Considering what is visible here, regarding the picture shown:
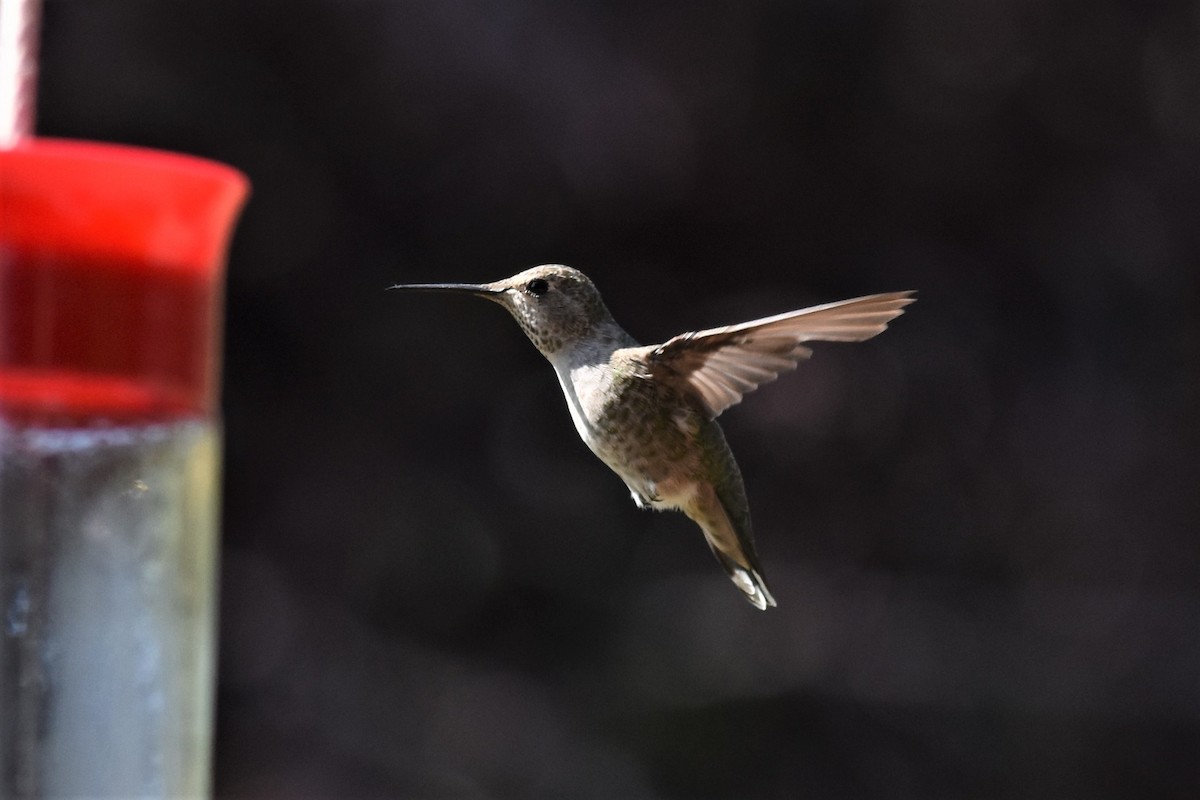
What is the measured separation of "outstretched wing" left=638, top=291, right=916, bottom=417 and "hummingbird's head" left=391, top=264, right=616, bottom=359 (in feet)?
0.30

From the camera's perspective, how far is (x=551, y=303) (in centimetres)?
185

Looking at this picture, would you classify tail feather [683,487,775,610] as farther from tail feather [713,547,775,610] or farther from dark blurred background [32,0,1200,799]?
dark blurred background [32,0,1200,799]

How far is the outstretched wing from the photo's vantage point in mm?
1486

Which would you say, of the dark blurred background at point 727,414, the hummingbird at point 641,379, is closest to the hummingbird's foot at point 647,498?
the hummingbird at point 641,379

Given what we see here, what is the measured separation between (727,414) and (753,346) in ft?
8.94

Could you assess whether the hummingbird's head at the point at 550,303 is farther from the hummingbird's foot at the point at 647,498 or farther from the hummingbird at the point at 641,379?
the hummingbird's foot at the point at 647,498

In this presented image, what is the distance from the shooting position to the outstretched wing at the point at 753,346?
1.49 m

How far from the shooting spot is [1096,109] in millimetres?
4855

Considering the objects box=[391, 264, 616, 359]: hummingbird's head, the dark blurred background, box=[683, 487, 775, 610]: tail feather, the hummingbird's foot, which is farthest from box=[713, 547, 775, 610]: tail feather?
the dark blurred background

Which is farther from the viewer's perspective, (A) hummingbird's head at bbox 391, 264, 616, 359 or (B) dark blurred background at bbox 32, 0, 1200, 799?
(B) dark blurred background at bbox 32, 0, 1200, 799

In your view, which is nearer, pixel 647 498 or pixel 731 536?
pixel 647 498

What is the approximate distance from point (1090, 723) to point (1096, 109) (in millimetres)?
1952

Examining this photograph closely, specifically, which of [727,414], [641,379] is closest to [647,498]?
[641,379]

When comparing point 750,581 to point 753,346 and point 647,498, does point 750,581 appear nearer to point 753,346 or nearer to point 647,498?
point 647,498
